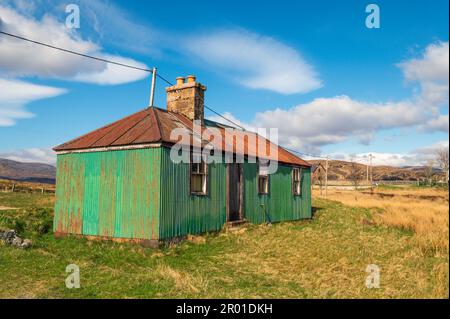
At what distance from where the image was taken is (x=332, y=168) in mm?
189500

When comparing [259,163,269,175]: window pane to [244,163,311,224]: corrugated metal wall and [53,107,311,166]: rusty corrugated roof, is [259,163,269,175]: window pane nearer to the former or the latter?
[244,163,311,224]: corrugated metal wall

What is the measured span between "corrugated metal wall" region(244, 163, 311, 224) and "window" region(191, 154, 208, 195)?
9.13 ft

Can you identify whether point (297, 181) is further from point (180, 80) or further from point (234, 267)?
point (234, 267)

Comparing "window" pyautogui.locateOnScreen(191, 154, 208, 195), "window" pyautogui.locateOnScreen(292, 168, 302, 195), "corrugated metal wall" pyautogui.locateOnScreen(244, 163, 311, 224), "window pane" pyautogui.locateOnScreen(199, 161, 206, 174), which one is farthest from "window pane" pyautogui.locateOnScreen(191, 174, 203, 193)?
"window" pyautogui.locateOnScreen(292, 168, 302, 195)

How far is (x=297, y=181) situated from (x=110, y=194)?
36.1ft

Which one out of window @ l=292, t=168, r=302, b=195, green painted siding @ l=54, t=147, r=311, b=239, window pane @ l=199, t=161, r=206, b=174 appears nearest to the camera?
green painted siding @ l=54, t=147, r=311, b=239

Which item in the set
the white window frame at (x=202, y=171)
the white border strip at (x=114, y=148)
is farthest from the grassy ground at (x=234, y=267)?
the white border strip at (x=114, y=148)

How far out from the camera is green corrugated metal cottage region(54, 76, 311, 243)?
1162 centimetres

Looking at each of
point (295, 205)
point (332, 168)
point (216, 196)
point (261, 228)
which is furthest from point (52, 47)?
point (332, 168)

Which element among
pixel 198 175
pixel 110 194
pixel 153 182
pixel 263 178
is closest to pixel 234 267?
pixel 153 182

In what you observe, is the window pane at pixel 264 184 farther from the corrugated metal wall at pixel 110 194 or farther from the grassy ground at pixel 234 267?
the corrugated metal wall at pixel 110 194

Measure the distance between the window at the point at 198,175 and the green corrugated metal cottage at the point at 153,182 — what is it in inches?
1.5
